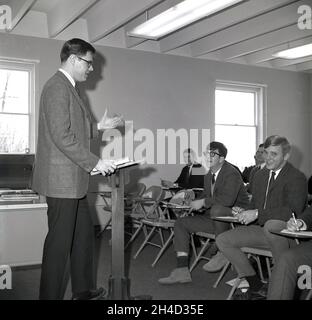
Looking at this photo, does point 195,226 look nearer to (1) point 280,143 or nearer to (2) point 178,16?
(1) point 280,143

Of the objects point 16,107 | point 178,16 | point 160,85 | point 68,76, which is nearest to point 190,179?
point 160,85

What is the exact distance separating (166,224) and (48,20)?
4.35 m

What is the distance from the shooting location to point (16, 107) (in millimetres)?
6852

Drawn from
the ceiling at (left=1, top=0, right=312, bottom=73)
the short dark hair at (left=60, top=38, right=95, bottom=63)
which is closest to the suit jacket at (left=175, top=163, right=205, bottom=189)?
the ceiling at (left=1, top=0, right=312, bottom=73)

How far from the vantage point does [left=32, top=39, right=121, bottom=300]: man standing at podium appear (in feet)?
7.28

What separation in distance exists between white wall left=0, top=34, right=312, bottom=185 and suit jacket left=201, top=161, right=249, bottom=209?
358 cm

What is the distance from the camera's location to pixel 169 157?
7953mm

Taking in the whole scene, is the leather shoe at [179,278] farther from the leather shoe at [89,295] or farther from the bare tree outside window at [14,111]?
the bare tree outside window at [14,111]

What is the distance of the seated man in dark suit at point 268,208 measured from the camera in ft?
9.41

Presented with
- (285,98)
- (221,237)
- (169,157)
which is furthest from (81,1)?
(285,98)

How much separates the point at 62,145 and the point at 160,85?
5959 millimetres

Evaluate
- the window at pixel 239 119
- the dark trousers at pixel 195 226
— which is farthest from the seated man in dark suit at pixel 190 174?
the dark trousers at pixel 195 226

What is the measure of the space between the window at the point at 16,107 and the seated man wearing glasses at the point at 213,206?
3.82 m
